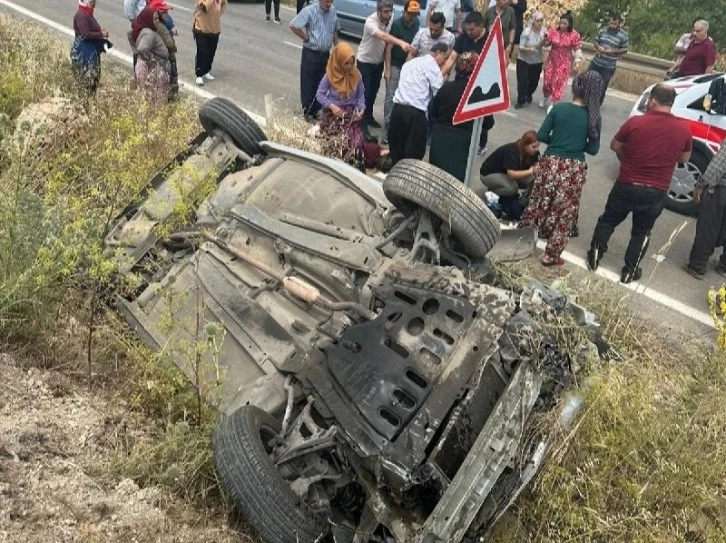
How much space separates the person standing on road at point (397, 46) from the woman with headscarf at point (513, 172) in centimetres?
211

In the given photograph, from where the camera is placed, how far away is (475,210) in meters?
3.92

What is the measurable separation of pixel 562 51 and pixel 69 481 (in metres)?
8.80

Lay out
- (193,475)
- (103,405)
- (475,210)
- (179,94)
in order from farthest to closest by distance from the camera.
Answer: (179,94) < (475,210) < (103,405) < (193,475)

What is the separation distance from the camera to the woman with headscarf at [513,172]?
654 centimetres

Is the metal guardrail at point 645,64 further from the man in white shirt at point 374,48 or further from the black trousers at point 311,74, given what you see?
the black trousers at point 311,74

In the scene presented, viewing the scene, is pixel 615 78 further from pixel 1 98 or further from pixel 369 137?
pixel 1 98

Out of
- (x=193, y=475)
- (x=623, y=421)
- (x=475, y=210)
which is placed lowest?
(x=193, y=475)

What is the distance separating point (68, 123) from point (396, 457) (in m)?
5.01

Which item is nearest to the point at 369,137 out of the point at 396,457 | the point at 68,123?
the point at 68,123

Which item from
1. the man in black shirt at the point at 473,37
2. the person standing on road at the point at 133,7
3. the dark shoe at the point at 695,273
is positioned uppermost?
the man in black shirt at the point at 473,37

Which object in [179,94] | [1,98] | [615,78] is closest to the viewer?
[1,98]

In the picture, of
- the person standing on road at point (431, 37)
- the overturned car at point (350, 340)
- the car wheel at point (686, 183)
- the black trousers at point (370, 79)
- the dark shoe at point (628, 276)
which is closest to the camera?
the overturned car at point (350, 340)

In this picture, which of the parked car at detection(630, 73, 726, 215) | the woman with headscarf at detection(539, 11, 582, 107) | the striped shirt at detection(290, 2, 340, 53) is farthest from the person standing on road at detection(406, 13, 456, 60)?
the parked car at detection(630, 73, 726, 215)

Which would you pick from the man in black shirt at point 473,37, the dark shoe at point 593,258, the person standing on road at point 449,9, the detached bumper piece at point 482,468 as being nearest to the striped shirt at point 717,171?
the dark shoe at point 593,258
